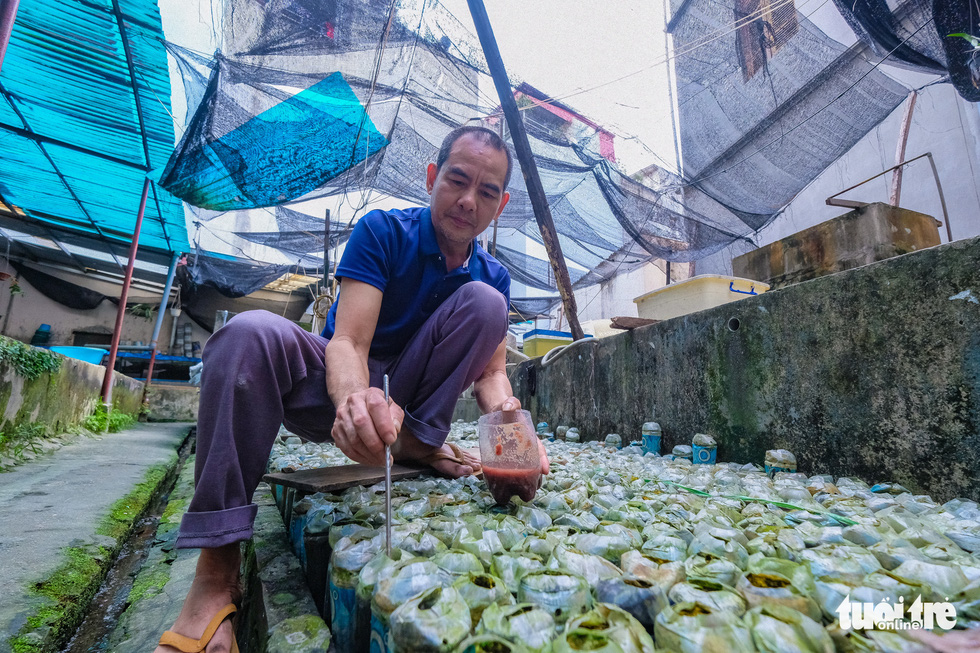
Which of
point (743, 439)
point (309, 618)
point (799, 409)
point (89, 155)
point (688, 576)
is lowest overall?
point (309, 618)

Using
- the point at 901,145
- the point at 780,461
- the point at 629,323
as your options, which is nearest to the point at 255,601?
the point at 780,461

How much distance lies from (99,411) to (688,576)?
5.16 metres

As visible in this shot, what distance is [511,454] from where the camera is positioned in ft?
3.45

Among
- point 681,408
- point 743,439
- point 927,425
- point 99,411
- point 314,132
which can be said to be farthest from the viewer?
point 314,132

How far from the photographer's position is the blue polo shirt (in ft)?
4.50

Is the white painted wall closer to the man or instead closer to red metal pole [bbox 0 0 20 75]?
the man

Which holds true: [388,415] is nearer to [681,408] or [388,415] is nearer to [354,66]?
[681,408]

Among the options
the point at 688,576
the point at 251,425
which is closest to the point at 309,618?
the point at 251,425

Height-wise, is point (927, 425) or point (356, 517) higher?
point (927, 425)

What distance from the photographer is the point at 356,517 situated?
979mm

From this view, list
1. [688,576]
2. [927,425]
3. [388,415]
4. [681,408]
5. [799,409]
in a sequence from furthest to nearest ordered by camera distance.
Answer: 1. [681,408]
2. [799,409]
3. [927,425]
4. [388,415]
5. [688,576]

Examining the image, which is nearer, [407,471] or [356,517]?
[356,517]

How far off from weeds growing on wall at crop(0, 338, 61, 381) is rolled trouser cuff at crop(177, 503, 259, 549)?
95.6 inches

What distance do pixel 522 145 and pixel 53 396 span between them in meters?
3.63
